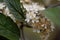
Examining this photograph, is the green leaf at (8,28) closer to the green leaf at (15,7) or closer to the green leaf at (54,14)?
the green leaf at (15,7)

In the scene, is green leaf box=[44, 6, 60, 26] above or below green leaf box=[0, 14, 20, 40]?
above

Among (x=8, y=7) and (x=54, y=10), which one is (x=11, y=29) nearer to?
(x=8, y=7)

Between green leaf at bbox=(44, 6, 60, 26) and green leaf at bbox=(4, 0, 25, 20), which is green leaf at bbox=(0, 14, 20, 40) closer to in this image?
green leaf at bbox=(4, 0, 25, 20)

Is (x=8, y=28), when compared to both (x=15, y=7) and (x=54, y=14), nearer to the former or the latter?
(x=15, y=7)

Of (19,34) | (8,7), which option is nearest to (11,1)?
(8,7)

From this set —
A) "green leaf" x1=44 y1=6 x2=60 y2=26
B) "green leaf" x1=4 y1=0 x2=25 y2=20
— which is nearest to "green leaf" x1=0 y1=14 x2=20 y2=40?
"green leaf" x1=4 y1=0 x2=25 y2=20

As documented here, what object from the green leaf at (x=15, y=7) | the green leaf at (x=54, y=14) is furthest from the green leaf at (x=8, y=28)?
the green leaf at (x=54, y=14)
